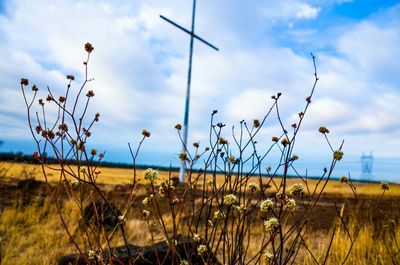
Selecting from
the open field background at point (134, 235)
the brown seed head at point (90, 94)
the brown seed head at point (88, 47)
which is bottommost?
the open field background at point (134, 235)

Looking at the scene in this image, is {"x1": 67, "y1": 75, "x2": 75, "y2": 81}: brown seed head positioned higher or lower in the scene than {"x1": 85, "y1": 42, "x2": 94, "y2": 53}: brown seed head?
lower

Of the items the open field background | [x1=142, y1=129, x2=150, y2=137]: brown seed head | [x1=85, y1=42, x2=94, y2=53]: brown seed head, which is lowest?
the open field background

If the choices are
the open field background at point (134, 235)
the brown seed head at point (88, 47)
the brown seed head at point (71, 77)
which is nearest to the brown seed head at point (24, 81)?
the brown seed head at point (71, 77)

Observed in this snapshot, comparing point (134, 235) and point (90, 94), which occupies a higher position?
point (90, 94)

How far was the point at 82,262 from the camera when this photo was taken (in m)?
4.63

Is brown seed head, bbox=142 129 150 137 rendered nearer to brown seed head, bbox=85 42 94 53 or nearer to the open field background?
brown seed head, bbox=85 42 94 53

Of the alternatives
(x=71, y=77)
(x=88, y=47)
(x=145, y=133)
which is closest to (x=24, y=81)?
(x=71, y=77)

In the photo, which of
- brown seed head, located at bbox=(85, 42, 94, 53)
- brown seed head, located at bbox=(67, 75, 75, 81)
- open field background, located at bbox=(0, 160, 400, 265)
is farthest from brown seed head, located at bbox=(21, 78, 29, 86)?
open field background, located at bbox=(0, 160, 400, 265)

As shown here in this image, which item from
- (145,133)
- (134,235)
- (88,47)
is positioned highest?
A: (88,47)

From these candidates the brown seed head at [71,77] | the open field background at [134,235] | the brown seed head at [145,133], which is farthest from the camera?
the open field background at [134,235]

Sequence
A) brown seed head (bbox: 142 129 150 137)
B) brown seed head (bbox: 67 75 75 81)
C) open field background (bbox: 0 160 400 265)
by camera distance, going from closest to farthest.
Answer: brown seed head (bbox: 142 129 150 137) < brown seed head (bbox: 67 75 75 81) < open field background (bbox: 0 160 400 265)

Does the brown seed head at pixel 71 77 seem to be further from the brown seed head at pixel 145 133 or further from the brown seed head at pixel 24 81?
the brown seed head at pixel 145 133

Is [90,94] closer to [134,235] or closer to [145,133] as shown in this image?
[145,133]

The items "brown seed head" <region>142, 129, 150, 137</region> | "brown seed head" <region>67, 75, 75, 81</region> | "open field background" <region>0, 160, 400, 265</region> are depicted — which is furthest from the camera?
"open field background" <region>0, 160, 400, 265</region>
